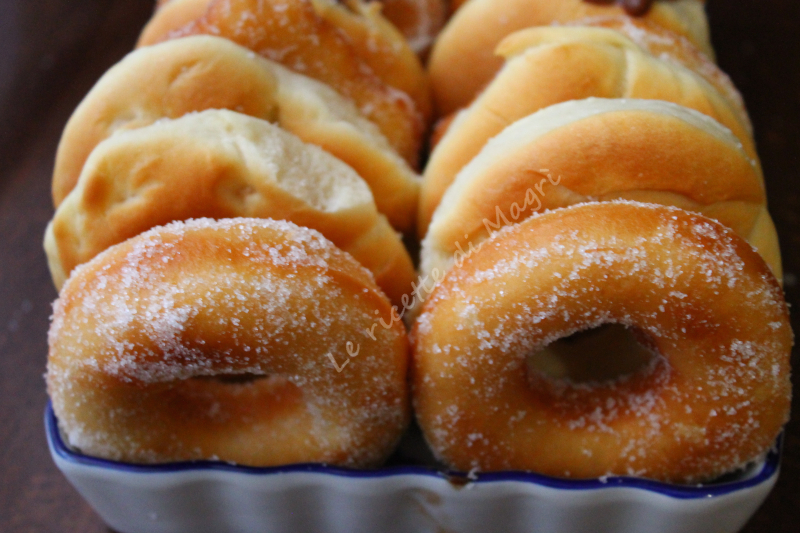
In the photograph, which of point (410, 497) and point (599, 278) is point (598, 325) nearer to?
point (599, 278)

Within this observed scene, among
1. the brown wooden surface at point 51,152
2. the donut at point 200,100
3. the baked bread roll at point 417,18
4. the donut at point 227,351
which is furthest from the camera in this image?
the baked bread roll at point 417,18

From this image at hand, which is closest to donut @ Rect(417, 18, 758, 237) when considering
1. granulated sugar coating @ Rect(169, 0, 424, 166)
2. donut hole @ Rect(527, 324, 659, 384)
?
granulated sugar coating @ Rect(169, 0, 424, 166)

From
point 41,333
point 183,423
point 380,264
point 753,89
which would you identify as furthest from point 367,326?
point 753,89

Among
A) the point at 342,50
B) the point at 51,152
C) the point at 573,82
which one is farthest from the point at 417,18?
the point at 51,152

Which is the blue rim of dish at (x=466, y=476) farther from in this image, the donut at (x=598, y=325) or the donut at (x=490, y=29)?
the donut at (x=490, y=29)

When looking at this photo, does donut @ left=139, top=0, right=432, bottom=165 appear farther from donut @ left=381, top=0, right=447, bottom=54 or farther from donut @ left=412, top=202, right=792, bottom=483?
donut @ left=412, top=202, right=792, bottom=483

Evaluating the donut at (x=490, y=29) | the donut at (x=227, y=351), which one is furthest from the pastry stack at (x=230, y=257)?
the donut at (x=490, y=29)
